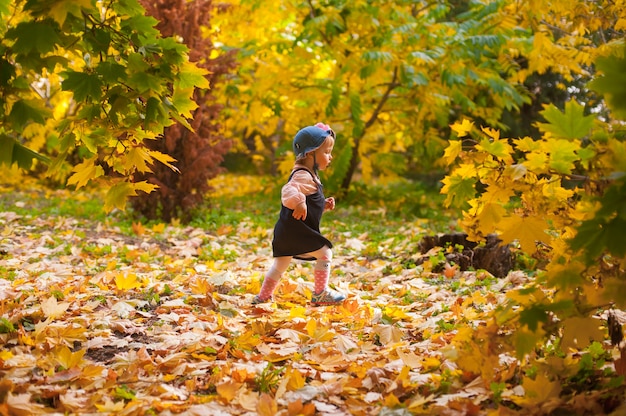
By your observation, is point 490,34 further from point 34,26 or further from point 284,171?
point 34,26

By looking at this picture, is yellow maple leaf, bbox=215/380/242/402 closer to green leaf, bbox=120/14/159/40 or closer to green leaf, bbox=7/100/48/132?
green leaf, bbox=7/100/48/132

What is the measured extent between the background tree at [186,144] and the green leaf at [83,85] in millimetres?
4742

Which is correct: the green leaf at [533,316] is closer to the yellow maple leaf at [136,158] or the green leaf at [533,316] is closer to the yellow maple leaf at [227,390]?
the yellow maple leaf at [227,390]

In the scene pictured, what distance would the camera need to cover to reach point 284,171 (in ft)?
31.1

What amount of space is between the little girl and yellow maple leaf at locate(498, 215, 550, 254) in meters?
1.54

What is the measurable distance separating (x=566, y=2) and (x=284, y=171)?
5492 millimetres

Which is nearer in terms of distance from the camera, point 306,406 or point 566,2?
point 306,406

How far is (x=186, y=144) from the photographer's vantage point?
7465 millimetres

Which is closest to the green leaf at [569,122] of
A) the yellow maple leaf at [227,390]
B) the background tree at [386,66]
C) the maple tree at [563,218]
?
the maple tree at [563,218]

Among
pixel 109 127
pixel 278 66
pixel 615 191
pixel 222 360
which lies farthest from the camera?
pixel 278 66

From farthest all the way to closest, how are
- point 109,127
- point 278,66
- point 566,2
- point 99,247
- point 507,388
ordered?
point 278,66, point 99,247, point 566,2, point 109,127, point 507,388

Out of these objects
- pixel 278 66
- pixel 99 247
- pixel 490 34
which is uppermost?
pixel 490 34

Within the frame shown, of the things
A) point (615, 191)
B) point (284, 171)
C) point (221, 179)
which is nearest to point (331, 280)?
point (615, 191)

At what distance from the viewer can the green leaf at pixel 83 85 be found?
2.45m
